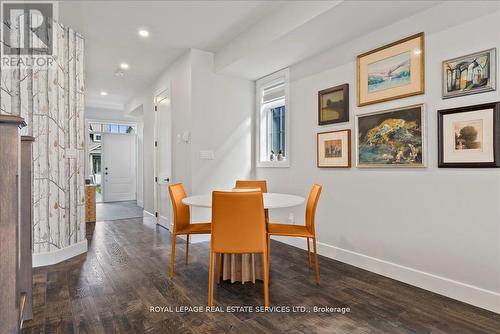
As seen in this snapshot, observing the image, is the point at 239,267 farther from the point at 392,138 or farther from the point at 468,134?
the point at 468,134

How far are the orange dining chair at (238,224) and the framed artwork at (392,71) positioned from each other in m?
1.71

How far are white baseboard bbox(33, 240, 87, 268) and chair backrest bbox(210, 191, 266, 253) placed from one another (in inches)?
84.3

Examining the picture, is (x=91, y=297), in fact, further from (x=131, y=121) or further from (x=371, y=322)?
(x=131, y=121)

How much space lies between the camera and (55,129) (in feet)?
Result: 10.4

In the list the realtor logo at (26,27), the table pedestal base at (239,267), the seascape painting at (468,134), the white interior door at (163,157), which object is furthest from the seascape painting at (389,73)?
the realtor logo at (26,27)

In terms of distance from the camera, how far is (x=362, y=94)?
2998 millimetres

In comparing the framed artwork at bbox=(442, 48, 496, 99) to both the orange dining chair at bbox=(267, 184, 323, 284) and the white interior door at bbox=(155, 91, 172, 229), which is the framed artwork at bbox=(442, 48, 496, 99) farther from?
the white interior door at bbox=(155, 91, 172, 229)

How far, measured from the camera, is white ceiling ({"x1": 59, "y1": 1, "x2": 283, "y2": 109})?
9.68ft

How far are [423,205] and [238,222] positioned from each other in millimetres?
1673

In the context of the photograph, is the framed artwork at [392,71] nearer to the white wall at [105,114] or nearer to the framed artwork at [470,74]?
the framed artwork at [470,74]

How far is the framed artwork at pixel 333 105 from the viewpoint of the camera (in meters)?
3.17

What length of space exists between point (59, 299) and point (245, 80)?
364cm

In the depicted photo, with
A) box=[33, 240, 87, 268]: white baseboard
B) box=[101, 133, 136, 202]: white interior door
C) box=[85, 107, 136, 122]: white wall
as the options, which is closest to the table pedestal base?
box=[33, 240, 87, 268]: white baseboard

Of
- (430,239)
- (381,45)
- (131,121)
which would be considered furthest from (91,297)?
(131,121)
